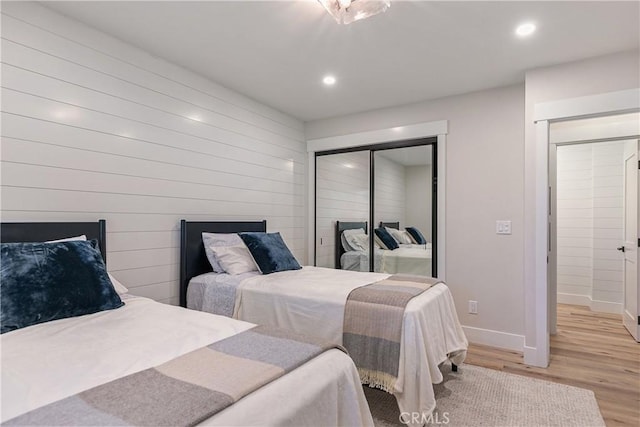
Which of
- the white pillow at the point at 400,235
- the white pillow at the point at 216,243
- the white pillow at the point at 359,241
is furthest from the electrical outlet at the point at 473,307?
the white pillow at the point at 216,243

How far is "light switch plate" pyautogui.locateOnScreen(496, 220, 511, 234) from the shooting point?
3.31 metres

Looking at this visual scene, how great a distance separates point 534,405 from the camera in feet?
7.40

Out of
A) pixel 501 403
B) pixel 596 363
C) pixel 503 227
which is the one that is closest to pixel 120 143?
pixel 501 403

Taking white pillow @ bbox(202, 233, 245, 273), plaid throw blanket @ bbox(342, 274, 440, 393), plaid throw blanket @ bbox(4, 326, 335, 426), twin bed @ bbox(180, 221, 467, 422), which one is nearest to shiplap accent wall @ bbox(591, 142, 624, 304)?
twin bed @ bbox(180, 221, 467, 422)

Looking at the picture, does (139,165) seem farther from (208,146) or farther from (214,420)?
(214,420)

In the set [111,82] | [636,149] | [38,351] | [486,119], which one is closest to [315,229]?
[486,119]

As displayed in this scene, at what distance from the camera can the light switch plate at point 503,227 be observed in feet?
10.9

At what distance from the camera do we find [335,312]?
2275 mm

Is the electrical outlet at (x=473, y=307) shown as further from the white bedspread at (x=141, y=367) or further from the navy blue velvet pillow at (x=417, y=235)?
the white bedspread at (x=141, y=367)

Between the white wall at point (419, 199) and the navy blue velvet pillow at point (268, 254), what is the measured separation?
4.96 ft

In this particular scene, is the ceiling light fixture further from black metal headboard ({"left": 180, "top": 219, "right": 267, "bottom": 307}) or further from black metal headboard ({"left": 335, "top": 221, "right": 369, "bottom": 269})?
black metal headboard ({"left": 335, "top": 221, "right": 369, "bottom": 269})

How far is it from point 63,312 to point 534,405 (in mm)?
2837

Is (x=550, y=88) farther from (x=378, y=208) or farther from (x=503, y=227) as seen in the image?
(x=378, y=208)

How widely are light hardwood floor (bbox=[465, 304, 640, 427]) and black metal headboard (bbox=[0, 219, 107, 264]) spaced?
3.10 m
